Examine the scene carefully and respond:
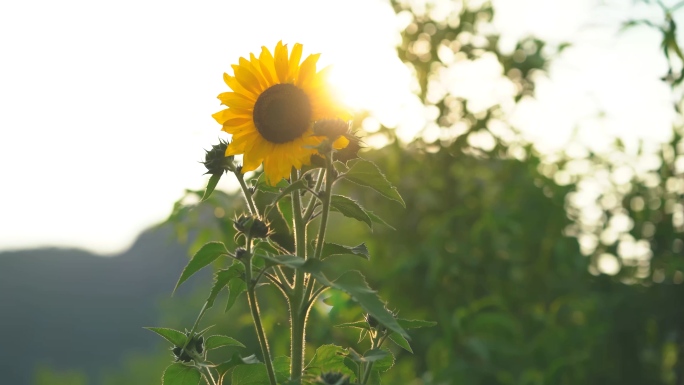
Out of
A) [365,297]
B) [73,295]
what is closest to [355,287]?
[365,297]

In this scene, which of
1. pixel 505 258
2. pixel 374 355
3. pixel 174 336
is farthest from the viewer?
pixel 505 258

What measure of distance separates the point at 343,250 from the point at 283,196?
0.09 m

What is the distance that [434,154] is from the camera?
10.8 ft

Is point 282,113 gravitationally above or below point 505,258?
above

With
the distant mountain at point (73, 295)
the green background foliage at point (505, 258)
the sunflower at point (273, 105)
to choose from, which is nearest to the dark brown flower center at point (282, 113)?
the sunflower at point (273, 105)

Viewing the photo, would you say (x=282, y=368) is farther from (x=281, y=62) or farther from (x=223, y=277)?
(x=281, y=62)

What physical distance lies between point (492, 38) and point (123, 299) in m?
21.6

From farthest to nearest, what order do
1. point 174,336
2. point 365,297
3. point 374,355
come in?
point 174,336, point 374,355, point 365,297

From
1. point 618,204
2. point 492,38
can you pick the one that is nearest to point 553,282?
point 618,204

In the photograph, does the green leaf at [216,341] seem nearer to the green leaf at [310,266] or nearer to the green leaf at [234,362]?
the green leaf at [234,362]

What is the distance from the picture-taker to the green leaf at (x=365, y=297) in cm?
65

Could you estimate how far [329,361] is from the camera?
0.92 m

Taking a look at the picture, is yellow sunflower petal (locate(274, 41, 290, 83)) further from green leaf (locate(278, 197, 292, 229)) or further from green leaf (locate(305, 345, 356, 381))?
green leaf (locate(305, 345, 356, 381))

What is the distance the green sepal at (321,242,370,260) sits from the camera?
0.81 m
